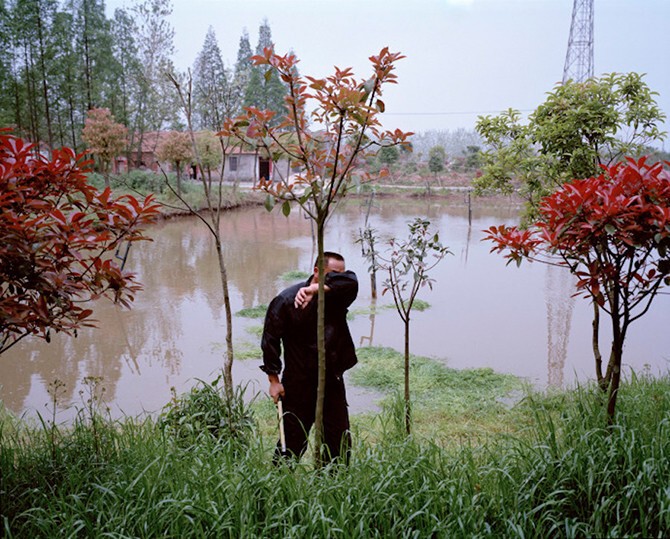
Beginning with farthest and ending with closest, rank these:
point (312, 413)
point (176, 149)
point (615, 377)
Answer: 1. point (176, 149)
2. point (312, 413)
3. point (615, 377)

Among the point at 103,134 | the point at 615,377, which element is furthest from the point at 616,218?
the point at 103,134

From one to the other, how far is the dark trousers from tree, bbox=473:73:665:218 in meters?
2.14

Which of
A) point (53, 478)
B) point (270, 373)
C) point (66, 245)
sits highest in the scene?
point (66, 245)

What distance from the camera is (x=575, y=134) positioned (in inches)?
146

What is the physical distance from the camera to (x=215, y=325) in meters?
6.84

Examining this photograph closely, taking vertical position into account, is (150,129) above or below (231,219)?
above

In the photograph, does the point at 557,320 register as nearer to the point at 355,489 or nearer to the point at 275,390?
the point at 275,390

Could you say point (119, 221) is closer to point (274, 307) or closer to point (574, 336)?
point (274, 307)

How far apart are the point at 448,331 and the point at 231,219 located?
41.2ft

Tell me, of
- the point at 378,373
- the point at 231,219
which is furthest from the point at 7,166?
the point at 231,219

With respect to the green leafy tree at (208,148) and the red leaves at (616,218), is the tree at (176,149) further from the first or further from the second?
the red leaves at (616,218)

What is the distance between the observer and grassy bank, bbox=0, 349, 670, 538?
1.69 meters

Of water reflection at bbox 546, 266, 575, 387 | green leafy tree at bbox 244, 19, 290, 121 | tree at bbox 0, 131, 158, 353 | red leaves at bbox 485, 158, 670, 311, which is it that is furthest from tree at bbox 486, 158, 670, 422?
green leafy tree at bbox 244, 19, 290, 121

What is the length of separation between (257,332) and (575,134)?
3945 millimetres
